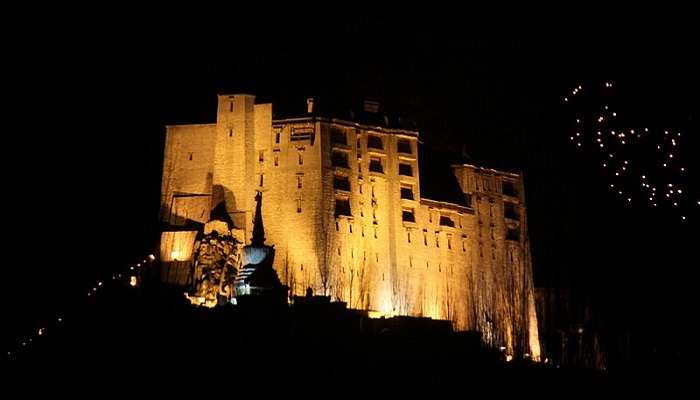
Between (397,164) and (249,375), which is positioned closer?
(249,375)

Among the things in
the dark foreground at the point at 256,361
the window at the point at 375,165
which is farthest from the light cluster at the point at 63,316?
the window at the point at 375,165

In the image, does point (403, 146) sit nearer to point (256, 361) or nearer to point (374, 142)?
point (374, 142)

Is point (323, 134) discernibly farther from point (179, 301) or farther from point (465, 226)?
point (179, 301)

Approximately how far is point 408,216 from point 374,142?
545 cm

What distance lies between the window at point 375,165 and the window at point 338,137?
2322mm

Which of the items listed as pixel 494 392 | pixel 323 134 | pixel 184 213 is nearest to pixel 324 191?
pixel 323 134

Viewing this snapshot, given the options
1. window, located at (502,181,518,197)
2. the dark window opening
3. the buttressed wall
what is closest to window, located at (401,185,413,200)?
the buttressed wall

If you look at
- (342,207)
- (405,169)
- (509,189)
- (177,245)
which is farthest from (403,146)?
(177,245)

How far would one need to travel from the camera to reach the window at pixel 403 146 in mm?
70625

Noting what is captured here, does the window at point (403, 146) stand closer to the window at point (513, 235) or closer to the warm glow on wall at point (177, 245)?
the window at point (513, 235)

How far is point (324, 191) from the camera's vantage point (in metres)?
65.6

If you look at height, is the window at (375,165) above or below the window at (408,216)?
above

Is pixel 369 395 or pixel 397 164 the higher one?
pixel 397 164

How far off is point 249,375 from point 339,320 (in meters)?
9.05
